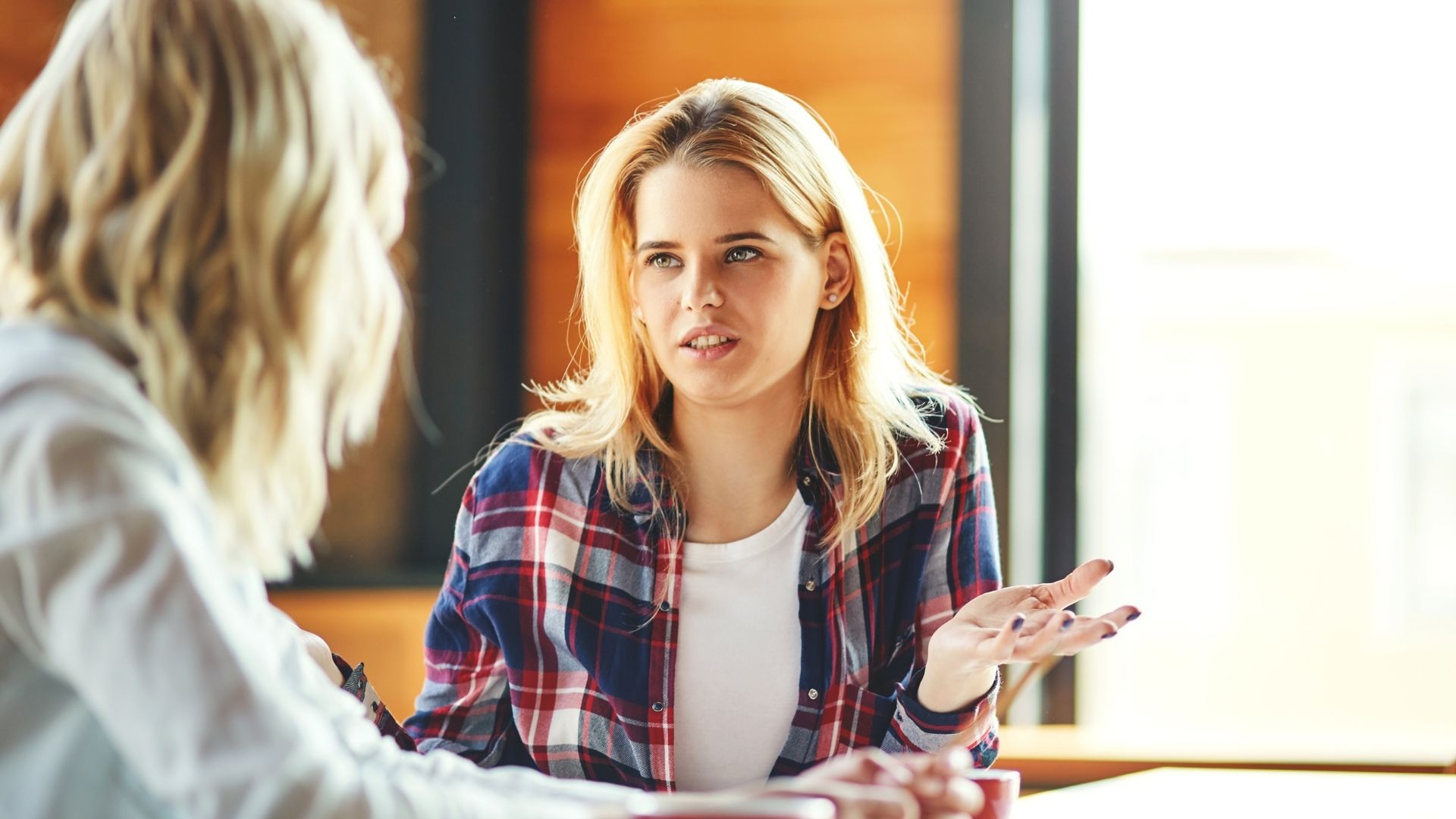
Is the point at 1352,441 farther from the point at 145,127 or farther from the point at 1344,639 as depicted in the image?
the point at 145,127

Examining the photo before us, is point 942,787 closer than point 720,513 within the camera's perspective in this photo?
Yes

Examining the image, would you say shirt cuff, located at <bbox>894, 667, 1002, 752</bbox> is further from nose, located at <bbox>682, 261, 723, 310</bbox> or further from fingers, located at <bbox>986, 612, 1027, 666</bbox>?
nose, located at <bbox>682, 261, 723, 310</bbox>

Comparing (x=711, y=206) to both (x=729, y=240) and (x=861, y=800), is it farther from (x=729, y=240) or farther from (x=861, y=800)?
(x=861, y=800)

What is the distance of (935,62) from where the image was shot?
286 cm

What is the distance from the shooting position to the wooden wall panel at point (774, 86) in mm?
2838

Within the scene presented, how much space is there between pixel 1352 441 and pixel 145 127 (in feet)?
26.7

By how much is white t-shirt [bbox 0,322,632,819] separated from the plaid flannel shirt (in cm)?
75

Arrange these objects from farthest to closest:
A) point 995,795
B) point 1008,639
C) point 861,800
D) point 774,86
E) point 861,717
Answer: point 774,86 < point 861,717 < point 1008,639 < point 995,795 < point 861,800

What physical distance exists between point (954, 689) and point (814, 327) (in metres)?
0.54

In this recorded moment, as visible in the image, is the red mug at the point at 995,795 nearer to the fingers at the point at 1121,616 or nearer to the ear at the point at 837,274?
the fingers at the point at 1121,616

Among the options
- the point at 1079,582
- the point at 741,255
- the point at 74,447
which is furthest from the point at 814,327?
the point at 74,447

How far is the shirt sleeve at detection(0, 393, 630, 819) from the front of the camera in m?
0.66

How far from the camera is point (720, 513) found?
1567 mm

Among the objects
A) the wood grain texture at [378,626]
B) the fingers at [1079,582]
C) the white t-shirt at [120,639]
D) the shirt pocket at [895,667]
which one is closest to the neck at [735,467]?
the shirt pocket at [895,667]
